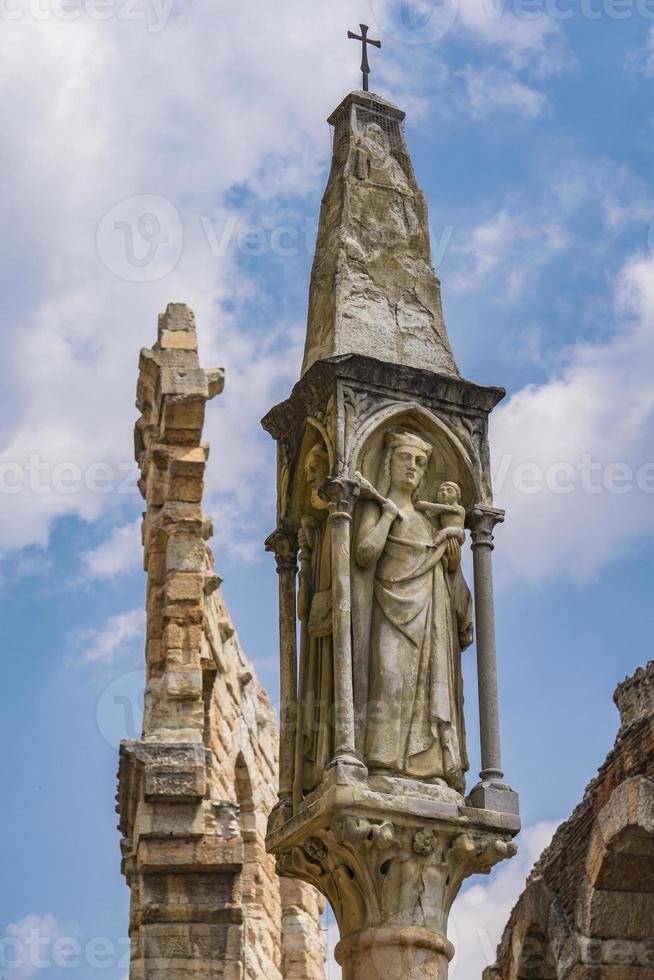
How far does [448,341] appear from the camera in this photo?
8992 millimetres

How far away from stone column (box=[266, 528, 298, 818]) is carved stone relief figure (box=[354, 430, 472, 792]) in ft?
2.02

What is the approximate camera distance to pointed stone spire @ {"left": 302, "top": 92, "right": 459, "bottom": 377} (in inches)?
348

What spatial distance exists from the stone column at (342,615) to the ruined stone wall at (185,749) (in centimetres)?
552

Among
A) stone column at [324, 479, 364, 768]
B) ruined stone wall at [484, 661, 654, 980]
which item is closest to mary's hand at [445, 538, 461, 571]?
stone column at [324, 479, 364, 768]

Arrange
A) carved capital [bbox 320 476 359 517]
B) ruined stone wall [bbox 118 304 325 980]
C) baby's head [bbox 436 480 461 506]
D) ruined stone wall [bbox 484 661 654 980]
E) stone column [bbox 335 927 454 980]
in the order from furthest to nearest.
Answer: ruined stone wall [bbox 484 661 654 980] → ruined stone wall [bbox 118 304 325 980] → baby's head [bbox 436 480 461 506] → carved capital [bbox 320 476 359 517] → stone column [bbox 335 927 454 980]

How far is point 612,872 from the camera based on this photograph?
1551 centimetres

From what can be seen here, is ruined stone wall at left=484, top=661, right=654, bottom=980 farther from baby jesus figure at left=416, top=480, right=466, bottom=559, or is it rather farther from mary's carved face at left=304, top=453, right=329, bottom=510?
mary's carved face at left=304, top=453, right=329, bottom=510

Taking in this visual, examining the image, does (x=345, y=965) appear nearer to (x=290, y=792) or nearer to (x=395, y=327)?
(x=290, y=792)

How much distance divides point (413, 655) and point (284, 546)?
1108mm

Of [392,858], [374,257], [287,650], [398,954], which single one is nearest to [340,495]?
[287,650]

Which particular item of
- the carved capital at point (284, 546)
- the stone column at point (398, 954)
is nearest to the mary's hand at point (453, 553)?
the carved capital at point (284, 546)

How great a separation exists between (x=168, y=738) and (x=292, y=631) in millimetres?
Answer: 5156

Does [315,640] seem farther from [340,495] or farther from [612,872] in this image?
[612,872]

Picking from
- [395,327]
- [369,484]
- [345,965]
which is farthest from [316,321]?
[345,965]
